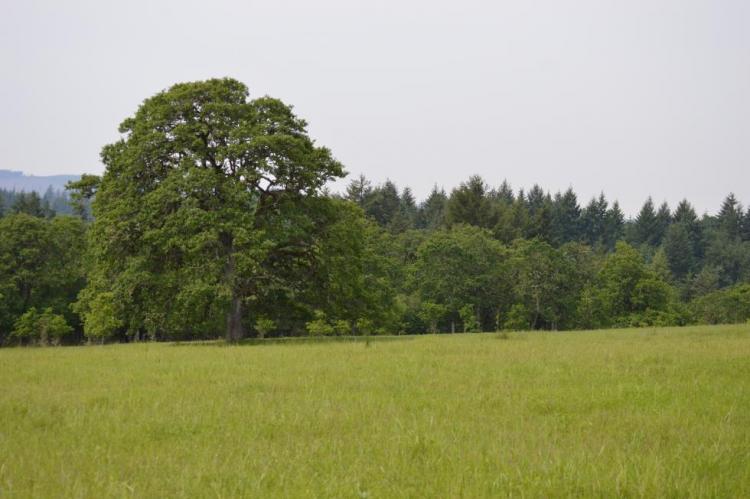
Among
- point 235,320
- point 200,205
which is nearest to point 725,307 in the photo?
point 235,320

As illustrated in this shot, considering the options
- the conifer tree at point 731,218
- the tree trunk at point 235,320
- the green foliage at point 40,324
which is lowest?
the green foliage at point 40,324

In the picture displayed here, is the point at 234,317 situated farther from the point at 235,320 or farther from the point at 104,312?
the point at 104,312

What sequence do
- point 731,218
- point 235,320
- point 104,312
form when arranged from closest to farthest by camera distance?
point 104,312 → point 235,320 → point 731,218

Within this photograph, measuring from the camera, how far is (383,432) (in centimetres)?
764

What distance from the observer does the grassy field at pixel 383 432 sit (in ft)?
18.6

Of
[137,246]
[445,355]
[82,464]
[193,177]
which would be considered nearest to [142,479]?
[82,464]

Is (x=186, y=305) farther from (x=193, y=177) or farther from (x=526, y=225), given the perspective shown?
(x=526, y=225)

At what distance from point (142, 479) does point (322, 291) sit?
25.5 metres

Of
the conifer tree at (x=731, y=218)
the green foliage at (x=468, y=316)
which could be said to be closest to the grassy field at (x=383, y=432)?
the green foliage at (x=468, y=316)

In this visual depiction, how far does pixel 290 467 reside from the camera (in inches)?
241

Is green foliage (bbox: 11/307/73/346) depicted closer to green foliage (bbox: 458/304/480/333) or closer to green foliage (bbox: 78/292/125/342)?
green foliage (bbox: 78/292/125/342)

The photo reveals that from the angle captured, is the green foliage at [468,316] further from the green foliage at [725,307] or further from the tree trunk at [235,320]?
the tree trunk at [235,320]

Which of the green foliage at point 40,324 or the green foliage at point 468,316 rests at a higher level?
the green foliage at point 468,316

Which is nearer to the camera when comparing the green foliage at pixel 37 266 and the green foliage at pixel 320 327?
the green foliage at pixel 320 327
